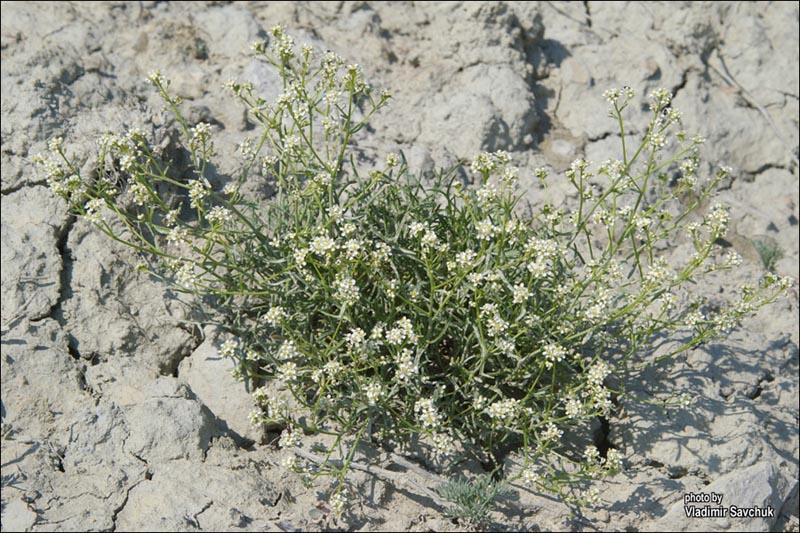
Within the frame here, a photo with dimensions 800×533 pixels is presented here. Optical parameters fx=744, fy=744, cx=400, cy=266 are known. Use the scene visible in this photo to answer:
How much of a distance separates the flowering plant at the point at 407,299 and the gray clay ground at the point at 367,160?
0.95ft

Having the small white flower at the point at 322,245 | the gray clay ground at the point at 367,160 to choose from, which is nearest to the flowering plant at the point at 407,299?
the small white flower at the point at 322,245

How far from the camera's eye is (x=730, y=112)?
6.25m

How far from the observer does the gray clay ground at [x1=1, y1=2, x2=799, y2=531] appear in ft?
12.1

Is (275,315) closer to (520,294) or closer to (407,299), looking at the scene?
(407,299)

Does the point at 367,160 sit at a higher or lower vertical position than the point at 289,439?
higher

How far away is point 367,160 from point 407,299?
5.57 feet

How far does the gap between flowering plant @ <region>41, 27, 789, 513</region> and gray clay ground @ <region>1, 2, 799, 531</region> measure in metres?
0.29

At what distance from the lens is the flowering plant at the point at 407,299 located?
3619 mm

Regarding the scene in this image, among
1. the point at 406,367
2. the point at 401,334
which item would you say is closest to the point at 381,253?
the point at 401,334

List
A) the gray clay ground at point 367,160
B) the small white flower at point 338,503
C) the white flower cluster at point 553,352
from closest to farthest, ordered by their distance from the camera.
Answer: the small white flower at point 338,503 < the white flower cluster at point 553,352 < the gray clay ground at point 367,160

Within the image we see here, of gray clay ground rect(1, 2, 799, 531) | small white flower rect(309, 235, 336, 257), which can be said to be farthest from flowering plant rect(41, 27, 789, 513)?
gray clay ground rect(1, 2, 799, 531)

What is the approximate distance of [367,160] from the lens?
5.21 meters

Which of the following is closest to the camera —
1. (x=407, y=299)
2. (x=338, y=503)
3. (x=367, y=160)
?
(x=338, y=503)

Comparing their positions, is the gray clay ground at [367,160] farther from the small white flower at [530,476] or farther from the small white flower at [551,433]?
the small white flower at [551,433]
